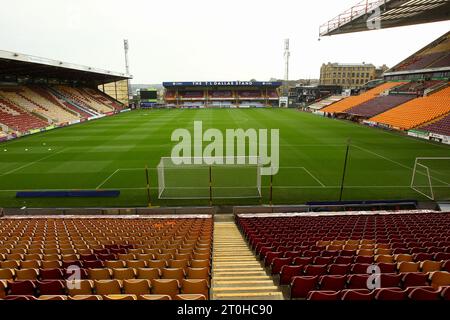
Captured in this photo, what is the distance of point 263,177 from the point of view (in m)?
23.1

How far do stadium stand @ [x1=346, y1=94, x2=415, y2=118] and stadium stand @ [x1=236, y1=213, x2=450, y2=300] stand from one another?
45.0 metres

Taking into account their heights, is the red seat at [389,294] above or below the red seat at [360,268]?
above

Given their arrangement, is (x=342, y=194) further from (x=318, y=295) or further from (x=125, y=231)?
(x=318, y=295)

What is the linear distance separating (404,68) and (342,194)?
59.3 metres

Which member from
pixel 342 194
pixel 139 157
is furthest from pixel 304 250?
pixel 139 157

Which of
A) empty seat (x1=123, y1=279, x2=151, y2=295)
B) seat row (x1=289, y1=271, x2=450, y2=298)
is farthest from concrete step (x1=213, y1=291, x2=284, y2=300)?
empty seat (x1=123, y1=279, x2=151, y2=295)

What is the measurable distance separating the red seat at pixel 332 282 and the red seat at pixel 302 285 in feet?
0.43

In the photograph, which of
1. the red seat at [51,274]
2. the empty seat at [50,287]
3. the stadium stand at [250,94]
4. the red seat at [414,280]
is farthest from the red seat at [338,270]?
the stadium stand at [250,94]

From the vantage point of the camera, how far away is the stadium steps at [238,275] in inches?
215

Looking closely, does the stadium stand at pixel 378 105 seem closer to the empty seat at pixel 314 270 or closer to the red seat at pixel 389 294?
the empty seat at pixel 314 270

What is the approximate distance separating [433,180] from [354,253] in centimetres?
1805

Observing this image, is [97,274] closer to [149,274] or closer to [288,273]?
[149,274]

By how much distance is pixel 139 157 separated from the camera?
2867 centimetres
